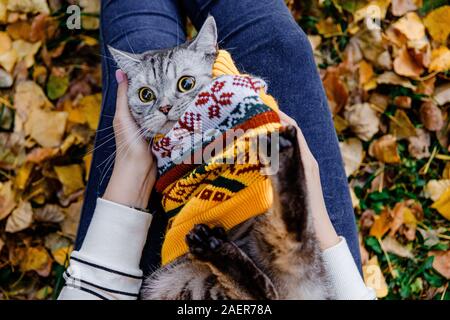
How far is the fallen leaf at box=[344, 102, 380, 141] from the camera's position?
4.44 ft

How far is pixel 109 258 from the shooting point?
91cm

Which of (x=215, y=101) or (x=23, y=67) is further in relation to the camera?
(x=23, y=67)

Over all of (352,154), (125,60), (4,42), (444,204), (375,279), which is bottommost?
(375,279)

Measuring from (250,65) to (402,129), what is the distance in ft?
1.86

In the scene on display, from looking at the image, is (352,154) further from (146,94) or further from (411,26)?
(146,94)

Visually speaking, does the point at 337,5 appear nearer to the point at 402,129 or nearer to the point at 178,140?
the point at 402,129

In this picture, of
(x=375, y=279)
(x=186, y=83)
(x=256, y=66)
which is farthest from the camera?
(x=375, y=279)

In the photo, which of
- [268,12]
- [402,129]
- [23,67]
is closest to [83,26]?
[23,67]

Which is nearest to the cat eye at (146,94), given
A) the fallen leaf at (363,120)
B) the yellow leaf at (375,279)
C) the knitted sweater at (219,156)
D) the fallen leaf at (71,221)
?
the knitted sweater at (219,156)

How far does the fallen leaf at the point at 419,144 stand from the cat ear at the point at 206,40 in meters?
0.76

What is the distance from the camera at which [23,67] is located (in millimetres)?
1385

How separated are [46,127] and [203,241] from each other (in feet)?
2.48

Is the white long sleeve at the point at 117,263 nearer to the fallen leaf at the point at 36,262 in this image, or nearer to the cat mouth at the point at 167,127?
the cat mouth at the point at 167,127

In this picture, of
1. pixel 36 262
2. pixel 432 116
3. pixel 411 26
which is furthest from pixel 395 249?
pixel 36 262
